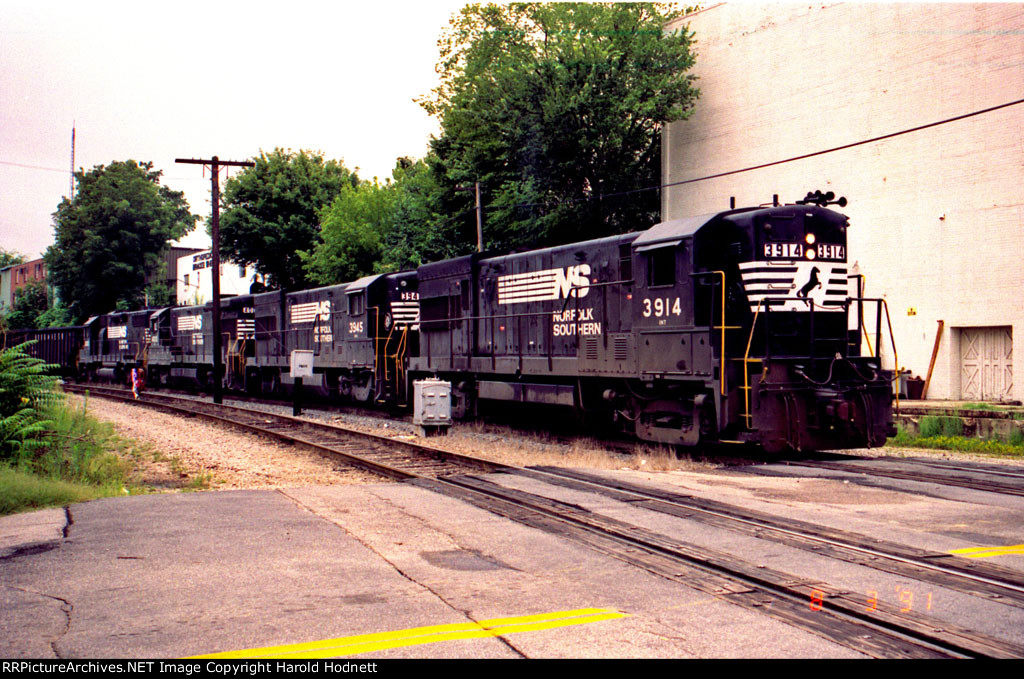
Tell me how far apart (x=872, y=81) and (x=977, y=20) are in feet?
10.5

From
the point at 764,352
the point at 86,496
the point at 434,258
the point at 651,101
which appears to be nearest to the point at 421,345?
the point at 764,352

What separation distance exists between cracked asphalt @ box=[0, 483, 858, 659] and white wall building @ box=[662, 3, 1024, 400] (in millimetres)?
16801

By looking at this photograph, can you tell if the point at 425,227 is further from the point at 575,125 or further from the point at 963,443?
the point at 963,443

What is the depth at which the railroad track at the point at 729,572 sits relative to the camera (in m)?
4.54

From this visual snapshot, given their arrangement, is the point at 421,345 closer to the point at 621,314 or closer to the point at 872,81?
the point at 621,314

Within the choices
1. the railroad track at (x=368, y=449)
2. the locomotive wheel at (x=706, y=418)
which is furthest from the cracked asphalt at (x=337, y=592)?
the locomotive wheel at (x=706, y=418)

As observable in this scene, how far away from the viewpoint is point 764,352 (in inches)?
478

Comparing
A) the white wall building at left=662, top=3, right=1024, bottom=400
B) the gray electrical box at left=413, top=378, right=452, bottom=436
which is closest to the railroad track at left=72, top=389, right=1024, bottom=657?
the gray electrical box at left=413, top=378, right=452, bottom=436

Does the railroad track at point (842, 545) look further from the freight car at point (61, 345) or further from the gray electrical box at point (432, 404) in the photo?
the freight car at point (61, 345)

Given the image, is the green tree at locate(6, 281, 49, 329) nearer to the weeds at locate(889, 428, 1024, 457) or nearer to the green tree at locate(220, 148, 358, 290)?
the green tree at locate(220, 148, 358, 290)

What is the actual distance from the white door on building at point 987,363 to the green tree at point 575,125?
37.8 feet

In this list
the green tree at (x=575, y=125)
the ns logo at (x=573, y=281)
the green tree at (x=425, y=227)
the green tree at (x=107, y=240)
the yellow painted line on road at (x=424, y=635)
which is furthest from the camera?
the green tree at (x=107, y=240)

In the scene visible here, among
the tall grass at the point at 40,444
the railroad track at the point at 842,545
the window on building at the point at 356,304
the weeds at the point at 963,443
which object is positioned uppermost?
the window on building at the point at 356,304
